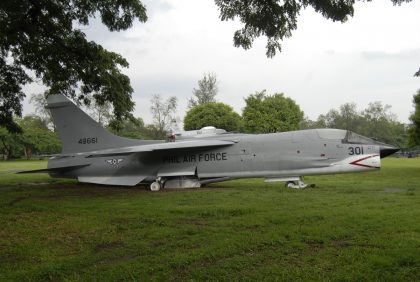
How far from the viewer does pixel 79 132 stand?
744 inches

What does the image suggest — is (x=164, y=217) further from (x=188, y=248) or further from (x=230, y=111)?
(x=230, y=111)

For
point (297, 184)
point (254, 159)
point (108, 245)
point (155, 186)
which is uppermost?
point (254, 159)

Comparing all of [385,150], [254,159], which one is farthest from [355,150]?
[254,159]

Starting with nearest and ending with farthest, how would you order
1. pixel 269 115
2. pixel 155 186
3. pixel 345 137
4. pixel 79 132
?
pixel 345 137, pixel 155 186, pixel 79 132, pixel 269 115

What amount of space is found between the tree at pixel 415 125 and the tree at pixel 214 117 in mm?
32367

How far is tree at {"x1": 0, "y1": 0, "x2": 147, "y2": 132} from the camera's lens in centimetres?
1362

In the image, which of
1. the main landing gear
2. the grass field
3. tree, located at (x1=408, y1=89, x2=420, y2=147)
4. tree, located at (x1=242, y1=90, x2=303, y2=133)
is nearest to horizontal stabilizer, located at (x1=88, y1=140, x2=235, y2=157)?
the main landing gear

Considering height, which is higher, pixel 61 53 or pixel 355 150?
pixel 61 53

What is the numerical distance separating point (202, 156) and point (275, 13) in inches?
416

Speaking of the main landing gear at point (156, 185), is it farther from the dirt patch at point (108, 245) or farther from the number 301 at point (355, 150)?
the dirt patch at point (108, 245)

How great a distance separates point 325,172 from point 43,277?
1244 centimetres

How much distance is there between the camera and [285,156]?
15.9m

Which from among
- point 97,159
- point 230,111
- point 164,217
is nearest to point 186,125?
point 230,111

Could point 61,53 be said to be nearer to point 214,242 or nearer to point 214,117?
point 214,242
